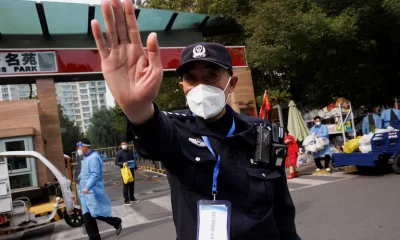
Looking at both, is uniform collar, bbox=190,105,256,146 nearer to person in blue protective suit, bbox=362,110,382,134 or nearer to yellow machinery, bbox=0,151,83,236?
yellow machinery, bbox=0,151,83,236

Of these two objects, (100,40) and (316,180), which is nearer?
(100,40)

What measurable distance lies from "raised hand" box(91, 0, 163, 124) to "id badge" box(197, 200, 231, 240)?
0.52 meters

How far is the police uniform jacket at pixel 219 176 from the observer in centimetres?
156

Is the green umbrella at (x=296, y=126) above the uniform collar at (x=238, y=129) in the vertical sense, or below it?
below

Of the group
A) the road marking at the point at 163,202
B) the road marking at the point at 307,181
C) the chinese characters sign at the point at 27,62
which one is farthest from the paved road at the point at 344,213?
the chinese characters sign at the point at 27,62

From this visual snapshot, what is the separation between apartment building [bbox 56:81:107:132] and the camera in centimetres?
15150

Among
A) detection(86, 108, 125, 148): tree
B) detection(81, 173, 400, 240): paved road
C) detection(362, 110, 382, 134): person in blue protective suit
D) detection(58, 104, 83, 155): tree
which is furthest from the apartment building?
detection(81, 173, 400, 240): paved road

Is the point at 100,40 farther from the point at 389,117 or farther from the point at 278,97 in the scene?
the point at 278,97

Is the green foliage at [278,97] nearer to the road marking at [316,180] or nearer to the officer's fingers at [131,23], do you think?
the road marking at [316,180]

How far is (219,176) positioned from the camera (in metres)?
1.59

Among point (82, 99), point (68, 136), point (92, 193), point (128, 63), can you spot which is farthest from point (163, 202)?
point (82, 99)

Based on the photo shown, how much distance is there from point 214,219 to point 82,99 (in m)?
166

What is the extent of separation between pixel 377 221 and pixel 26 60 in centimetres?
1218

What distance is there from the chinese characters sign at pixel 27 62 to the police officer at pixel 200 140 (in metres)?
12.8
